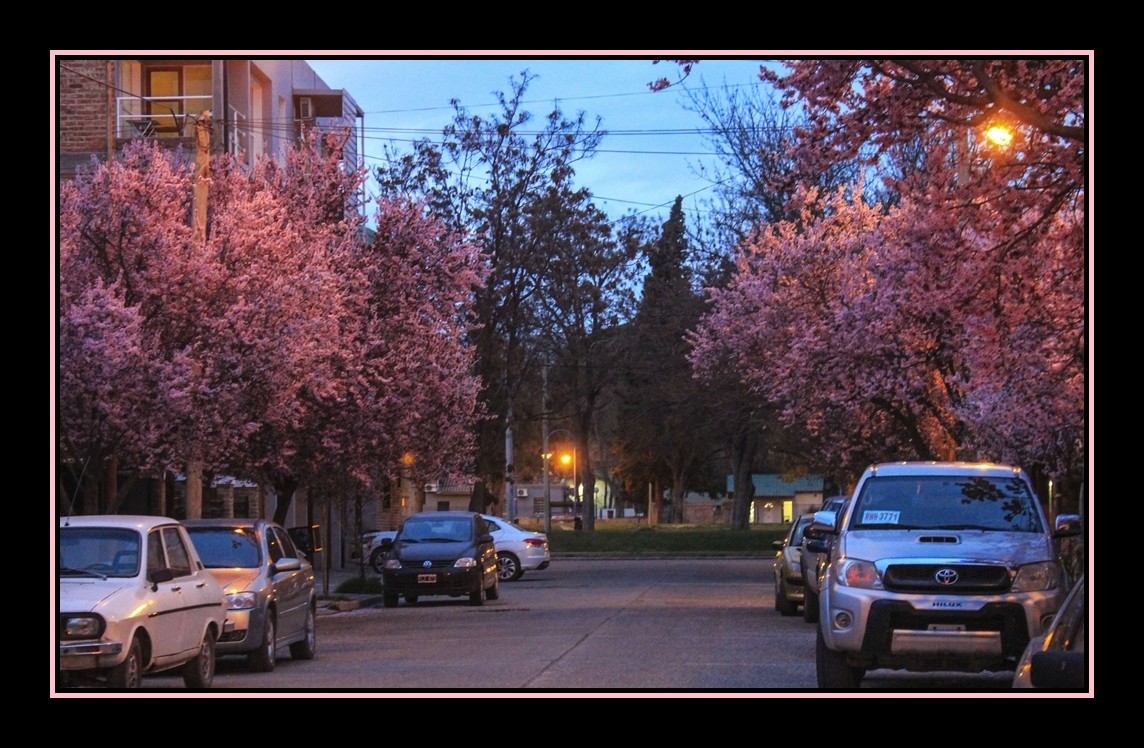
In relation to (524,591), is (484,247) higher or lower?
higher

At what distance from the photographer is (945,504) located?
14.0 metres

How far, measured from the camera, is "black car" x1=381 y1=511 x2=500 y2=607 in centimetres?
2791

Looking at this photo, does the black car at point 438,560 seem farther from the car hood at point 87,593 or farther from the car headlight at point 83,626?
the car headlight at point 83,626

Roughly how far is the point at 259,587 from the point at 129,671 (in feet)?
14.2

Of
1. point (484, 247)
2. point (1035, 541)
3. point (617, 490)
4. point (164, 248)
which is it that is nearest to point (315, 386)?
point (164, 248)

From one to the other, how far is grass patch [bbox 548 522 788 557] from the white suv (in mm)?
36819

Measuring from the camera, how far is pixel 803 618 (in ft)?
79.7

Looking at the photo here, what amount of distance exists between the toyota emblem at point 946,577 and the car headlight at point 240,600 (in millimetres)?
7154

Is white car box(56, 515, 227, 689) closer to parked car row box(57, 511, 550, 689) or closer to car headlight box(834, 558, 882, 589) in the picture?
parked car row box(57, 511, 550, 689)

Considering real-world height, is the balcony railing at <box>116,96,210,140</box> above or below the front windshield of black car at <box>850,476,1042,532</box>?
above

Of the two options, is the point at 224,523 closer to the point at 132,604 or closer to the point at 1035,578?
the point at 132,604

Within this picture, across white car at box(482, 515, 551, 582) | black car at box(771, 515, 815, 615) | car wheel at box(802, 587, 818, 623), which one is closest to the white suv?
car wheel at box(802, 587, 818, 623)
